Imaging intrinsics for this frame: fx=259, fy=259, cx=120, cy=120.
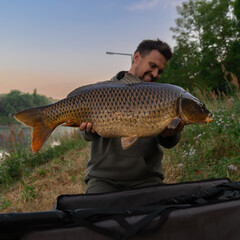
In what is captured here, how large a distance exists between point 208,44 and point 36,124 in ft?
65.4

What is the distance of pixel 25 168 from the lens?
465 cm

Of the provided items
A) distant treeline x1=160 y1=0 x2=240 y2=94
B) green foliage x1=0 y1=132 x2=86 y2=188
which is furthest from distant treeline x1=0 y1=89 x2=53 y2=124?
green foliage x1=0 y1=132 x2=86 y2=188

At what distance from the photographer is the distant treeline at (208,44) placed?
18.4m

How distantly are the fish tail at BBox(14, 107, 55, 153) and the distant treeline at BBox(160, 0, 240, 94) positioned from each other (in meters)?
16.4

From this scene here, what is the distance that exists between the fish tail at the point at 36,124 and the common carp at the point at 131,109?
1cm

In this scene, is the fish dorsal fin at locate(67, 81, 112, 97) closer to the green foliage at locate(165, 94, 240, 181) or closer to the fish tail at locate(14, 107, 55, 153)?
the fish tail at locate(14, 107, 55, 153)

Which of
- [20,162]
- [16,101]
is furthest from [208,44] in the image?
[16,101]

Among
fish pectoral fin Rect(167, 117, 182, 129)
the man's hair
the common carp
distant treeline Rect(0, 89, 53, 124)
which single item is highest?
distant treeline Rect(0, 89, 53, 124)

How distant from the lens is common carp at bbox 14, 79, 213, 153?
1.41 m

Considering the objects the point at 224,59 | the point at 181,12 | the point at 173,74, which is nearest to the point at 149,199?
the point at 224,59

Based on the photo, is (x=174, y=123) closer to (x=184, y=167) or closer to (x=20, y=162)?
(x=184, y=167)

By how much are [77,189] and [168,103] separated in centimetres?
202

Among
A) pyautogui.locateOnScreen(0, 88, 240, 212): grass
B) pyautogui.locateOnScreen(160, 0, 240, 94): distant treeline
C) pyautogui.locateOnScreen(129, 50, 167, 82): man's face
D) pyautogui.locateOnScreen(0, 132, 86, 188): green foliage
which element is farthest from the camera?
pyautogui.locateOnScreen(160, 0, 240, 94): distant treeline

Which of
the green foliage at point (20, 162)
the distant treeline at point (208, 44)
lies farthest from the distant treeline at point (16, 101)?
the green foliage at point (20, 162)
